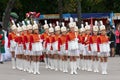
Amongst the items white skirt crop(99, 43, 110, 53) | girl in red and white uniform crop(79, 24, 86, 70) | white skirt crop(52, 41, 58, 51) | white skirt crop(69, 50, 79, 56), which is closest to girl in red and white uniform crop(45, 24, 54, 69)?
white skirt crop(52, 41, 58, 51)

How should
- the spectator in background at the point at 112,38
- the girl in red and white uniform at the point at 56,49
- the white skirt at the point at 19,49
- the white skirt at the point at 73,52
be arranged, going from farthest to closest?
the spectator in background at the point at 112,38, the white skirt at the point at 19,49, the girl in red and white uniform at the point at 56,49, the white skirt at the point at 73,52

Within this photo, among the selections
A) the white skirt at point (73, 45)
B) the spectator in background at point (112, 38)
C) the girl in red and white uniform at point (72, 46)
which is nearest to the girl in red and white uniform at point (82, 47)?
the girl in red and white uniform at point (72, 46)

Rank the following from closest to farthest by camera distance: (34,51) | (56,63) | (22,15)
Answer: (34,51) → (56,63) → (22,15)

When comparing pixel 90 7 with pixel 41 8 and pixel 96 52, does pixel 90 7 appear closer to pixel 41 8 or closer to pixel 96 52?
pixel 41 8

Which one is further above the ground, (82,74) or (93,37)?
(93,37)

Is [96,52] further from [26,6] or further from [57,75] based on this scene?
[26,6]

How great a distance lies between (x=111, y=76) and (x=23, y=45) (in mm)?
4727

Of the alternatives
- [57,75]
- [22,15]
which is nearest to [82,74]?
[57,75]

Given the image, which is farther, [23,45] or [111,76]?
[23,45]

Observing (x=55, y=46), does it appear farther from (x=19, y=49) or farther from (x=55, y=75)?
(x=55, y=75)

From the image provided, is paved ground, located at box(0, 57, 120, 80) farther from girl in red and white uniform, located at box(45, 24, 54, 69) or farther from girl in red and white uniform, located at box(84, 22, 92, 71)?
girl in red and white uniform, located at box(45, 24, 54, 69)

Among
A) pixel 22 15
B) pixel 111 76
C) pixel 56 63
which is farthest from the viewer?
pixel 22 15

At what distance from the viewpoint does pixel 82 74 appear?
22.4 meters

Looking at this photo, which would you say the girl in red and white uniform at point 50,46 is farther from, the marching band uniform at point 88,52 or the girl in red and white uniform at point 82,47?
the marching band uniform at point 88,52
